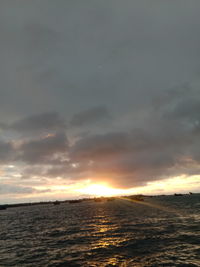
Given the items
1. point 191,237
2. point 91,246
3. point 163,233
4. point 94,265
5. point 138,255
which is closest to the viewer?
point 94,265

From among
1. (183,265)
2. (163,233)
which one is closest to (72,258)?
(183,265)

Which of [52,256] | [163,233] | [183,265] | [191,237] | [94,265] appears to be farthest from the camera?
[163,233]

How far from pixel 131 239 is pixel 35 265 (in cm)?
1555

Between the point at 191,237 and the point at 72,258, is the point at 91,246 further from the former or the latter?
the point at 191,237

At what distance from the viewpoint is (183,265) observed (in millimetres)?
19672

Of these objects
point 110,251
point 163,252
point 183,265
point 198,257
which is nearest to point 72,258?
point 110,251

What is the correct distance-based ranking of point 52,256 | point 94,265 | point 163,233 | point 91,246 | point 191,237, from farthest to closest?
point 163,233
point 191,237
point 91,246
point 52,256
point 94,265

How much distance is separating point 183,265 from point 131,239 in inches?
513

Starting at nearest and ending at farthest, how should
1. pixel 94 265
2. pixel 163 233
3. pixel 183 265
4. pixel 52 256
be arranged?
pixel 183 265 → pixel 94 265 → pixel 52 256 → pixel 163 233

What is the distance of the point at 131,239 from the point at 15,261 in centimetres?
1717

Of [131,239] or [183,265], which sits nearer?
[183,265]

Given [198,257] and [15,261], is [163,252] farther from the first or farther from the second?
[15,261]

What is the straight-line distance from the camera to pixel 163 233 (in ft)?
114

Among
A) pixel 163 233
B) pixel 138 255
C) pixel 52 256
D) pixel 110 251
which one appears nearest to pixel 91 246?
pixel 110 251
